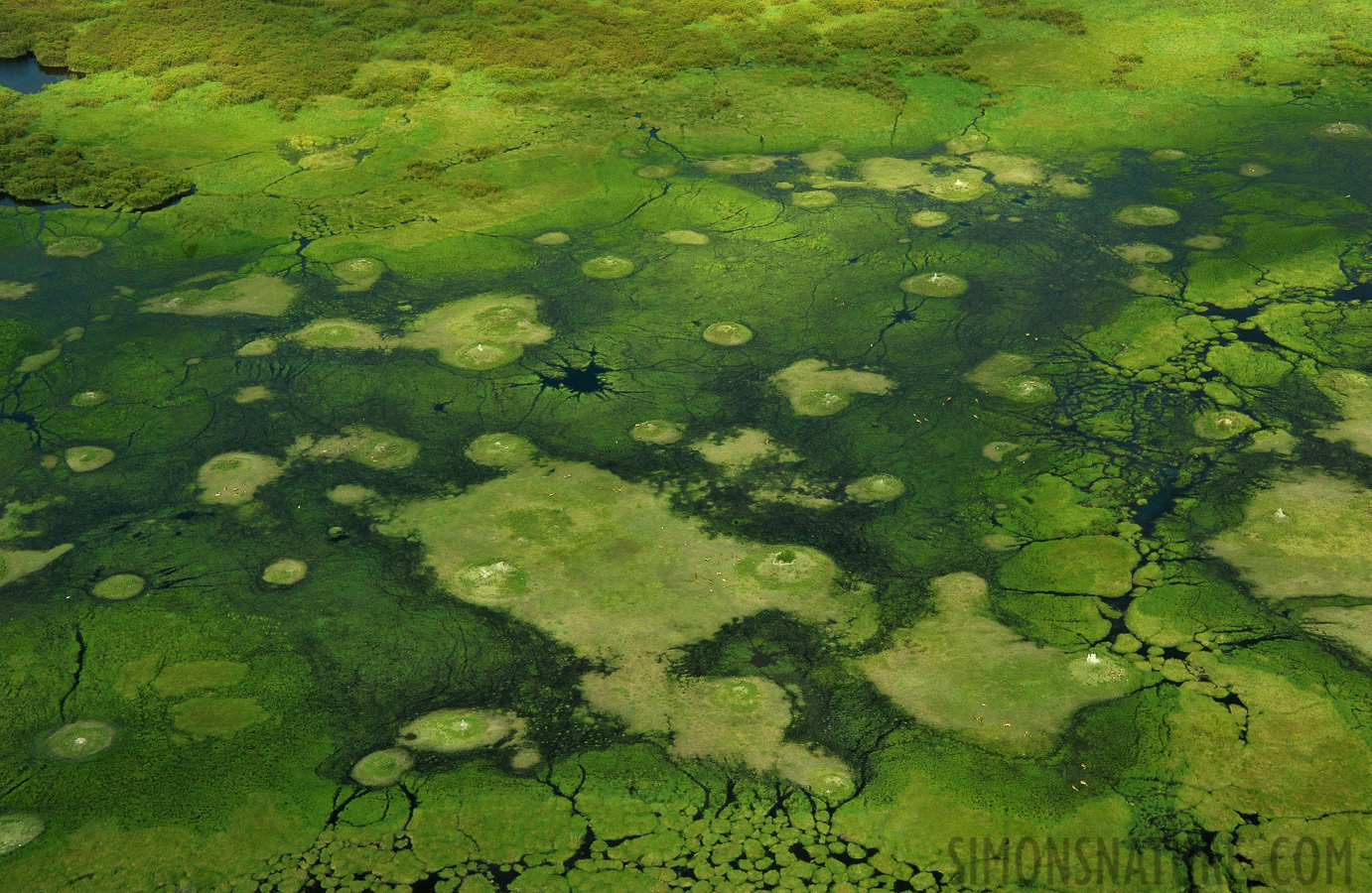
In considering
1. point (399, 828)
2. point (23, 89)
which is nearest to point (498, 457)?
point (399, 828)

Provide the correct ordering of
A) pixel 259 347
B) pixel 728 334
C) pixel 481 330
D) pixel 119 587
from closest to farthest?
pixel 119 587, pixel 259 347, pixel 728 334, pixel 481 330

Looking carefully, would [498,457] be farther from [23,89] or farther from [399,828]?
[23,89]

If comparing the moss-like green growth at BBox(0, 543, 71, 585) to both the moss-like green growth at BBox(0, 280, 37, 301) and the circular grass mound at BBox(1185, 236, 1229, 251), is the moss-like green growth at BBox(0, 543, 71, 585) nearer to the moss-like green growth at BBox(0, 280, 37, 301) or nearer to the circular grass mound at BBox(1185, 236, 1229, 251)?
the moss-like green growth at BBox(0, 280, 37, 301)

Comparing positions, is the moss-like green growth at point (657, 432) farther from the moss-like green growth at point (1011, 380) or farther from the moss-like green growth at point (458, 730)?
the moss-like green growth at point (458, 730)

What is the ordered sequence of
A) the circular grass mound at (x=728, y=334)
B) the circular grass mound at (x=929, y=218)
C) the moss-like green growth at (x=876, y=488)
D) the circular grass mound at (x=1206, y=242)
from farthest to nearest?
the circular grass mound at (x=929, y=218) → the circular grass mound at (x=1206, y=242) → the circular grass mound at (x=728, y=334) → the moss-like green growth at (x=876, y=488)

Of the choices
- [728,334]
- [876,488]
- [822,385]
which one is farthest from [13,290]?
[876,488]

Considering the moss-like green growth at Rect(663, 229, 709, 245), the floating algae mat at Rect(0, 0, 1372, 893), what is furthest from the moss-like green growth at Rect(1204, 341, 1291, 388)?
the moss-like green growth at Rect(663, 229, 709, 245)

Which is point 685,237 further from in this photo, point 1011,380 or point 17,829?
point 17,829

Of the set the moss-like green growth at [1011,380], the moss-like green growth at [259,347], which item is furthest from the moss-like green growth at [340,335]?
the moss-like green growth at [1011,380]
